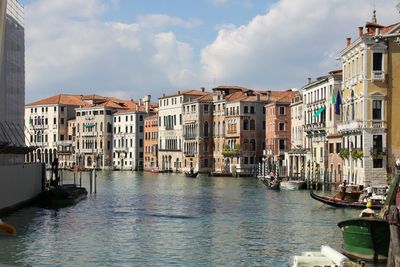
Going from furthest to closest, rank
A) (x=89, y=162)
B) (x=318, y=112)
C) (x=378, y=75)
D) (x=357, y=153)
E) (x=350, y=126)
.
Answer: (x=89, y=162)
(x=318, y=112)
(x=350, y=126)
(x=357, y=153)
(x=378, y=75)

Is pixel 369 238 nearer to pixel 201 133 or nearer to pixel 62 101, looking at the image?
pixel 201 133

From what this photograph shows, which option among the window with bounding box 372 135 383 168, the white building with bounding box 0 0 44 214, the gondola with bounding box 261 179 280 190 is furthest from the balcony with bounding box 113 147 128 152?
the window with bounding box 372 135 383 168

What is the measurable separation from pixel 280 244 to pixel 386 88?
606 inches

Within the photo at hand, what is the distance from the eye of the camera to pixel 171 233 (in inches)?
623

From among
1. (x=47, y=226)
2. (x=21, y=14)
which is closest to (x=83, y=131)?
(x=21, y=14)

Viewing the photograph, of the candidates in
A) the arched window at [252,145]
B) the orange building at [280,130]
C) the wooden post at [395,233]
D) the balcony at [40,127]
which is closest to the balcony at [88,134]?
the balcony at [40,127]

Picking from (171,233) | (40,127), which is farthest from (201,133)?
(171,233)

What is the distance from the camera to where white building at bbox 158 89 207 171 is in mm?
66375

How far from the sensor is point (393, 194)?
31.0 feet

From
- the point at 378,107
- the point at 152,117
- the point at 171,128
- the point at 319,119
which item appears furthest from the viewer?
the point at 152,117

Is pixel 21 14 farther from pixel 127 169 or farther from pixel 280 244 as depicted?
pixel 127 169

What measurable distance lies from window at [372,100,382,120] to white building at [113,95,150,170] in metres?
47.6

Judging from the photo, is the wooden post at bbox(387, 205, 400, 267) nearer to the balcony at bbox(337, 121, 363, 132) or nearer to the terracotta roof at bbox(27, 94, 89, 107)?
the balcony at bbox(337, 121, 363, 132)

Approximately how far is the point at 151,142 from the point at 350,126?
144 ft
